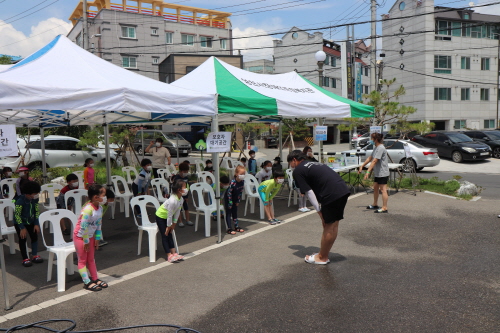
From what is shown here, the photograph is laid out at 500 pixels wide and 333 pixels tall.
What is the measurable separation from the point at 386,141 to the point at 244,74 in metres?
10.8

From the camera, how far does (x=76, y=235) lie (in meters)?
5.07

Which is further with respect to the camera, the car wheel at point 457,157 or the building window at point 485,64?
the building window at point 485,64

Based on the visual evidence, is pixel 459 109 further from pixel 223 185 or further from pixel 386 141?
pixel 223 185

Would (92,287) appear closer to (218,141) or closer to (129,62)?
(218,141)

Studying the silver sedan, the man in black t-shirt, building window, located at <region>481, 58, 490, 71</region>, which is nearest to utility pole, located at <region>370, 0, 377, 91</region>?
the silver sedan

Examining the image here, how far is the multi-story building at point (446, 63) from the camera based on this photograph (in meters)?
38.3

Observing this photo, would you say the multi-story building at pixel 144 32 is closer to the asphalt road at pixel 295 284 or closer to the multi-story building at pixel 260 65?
the multi-story building at pixel 260 65

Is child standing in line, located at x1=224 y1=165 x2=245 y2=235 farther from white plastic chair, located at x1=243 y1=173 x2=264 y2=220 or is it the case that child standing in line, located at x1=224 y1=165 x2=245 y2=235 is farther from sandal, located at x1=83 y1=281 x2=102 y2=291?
sandal, located at x1=83 y1=281 x2=102 y2=291

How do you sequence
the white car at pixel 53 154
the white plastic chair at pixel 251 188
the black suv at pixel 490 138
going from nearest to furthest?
the white plastic chair at pixel 251 188 < the white car at pixel 53 154 < the black suv at pixel 490 138

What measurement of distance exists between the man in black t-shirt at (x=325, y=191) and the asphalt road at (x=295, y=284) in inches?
24.3

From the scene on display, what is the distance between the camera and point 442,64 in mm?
38938

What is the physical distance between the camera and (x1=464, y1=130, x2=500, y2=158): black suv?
2284 centimetres

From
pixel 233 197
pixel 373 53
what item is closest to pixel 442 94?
pixel 373 53

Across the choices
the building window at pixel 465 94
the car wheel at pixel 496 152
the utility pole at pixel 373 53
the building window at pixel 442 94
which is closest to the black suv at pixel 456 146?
the car wheel at pixel 496 152
